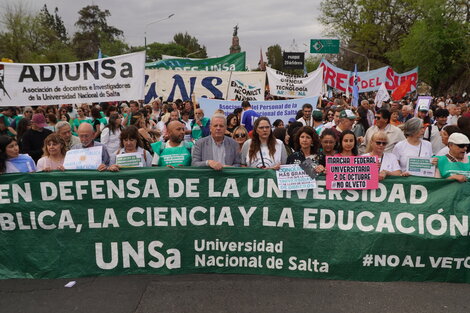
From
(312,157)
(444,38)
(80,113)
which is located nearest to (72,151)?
(312,157)

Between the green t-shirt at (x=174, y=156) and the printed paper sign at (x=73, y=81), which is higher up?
the printed paper sign at (x=73, y=81)

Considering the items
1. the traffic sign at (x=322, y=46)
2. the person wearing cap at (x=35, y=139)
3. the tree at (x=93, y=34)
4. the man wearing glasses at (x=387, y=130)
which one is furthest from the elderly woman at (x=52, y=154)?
the tree at (x=93, y=34)

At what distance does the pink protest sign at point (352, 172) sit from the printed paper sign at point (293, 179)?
0.21 m

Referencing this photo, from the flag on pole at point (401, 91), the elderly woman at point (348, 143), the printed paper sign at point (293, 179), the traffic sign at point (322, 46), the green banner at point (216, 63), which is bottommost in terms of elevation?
the printed paper sign at point (293, 179)

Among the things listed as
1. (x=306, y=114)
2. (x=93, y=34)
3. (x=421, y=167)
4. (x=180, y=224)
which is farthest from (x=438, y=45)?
(x=93, y=34)

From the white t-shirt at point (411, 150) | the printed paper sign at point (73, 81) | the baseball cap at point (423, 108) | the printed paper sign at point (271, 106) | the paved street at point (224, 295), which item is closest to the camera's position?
the paved street at point (224, 295)

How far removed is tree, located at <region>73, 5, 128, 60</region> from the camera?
242ft

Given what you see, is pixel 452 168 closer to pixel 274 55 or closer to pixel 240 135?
pixel 240 135

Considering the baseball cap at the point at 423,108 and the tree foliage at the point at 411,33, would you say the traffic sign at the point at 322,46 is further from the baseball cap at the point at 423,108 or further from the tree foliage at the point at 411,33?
the baseball cap at the point at 423,108

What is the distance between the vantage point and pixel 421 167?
14.0 ft

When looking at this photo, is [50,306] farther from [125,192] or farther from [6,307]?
[125,192]

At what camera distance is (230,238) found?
4148 millimetres

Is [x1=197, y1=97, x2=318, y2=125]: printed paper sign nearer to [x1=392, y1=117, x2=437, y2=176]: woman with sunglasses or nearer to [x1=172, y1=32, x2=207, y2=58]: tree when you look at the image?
[x1=392, y1=117, x2=437, y2=176]: woman with sunglasses

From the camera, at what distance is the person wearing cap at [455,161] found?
408 centimetres
